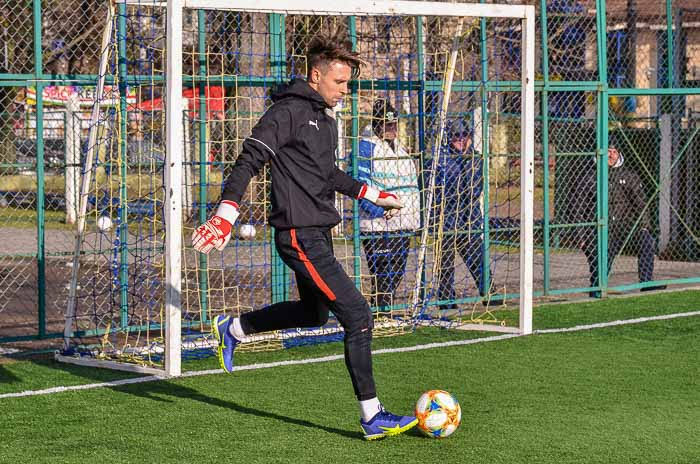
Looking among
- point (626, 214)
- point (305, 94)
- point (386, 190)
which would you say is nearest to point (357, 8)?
point (386, 190)

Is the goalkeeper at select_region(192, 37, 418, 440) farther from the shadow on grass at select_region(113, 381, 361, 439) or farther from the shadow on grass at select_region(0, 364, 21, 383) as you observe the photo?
the shadow on grass at select_region(0, 364, 21, 383)

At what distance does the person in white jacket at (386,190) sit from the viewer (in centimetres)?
1084

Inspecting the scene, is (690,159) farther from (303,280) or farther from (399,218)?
(303,280)

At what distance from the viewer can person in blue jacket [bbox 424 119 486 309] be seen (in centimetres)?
1135

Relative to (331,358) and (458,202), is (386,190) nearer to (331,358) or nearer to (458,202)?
(458,202)

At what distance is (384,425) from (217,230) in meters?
1.44

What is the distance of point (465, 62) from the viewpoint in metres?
12.2

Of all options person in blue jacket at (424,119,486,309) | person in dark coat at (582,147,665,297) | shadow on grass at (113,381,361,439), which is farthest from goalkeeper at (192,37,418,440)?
person in dark coat at (582,147,665,297)

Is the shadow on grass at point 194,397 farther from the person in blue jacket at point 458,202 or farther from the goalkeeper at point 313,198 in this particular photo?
the person in blue jacket at point 458,202

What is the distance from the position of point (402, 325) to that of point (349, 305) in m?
4.09

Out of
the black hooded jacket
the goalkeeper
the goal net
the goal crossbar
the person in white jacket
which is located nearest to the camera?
the goalkeeper

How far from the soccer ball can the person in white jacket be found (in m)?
4.33

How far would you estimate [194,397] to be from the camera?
7.74 metres

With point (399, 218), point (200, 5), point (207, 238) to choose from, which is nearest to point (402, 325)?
point (399, 218)
